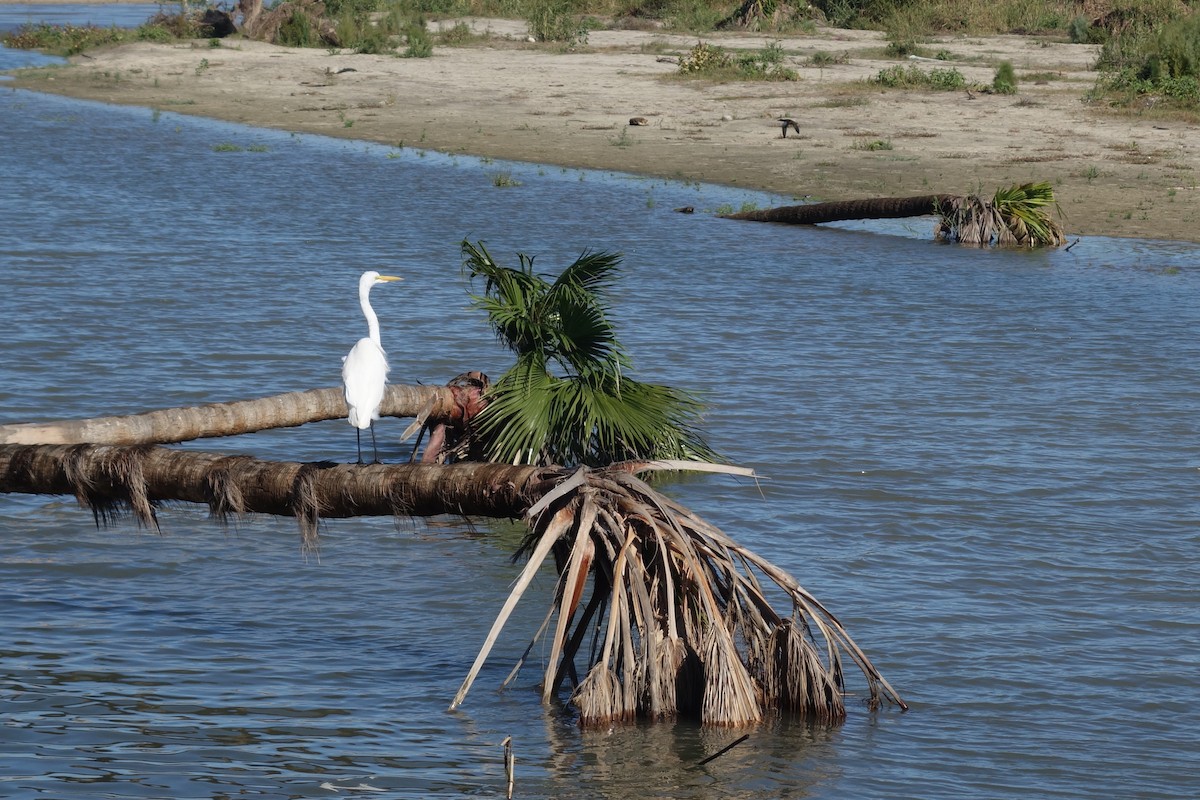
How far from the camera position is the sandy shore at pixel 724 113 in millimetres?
25719

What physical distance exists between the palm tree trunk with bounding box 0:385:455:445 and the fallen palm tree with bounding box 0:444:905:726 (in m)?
0.63

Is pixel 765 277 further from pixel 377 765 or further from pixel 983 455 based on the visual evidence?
pixel 377 765

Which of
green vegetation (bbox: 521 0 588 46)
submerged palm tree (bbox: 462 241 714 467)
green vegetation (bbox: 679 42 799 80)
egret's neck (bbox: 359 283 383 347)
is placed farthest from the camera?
green vegetation (bbox: 521 0 588 46)

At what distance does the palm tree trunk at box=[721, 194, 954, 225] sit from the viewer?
21.8 metres

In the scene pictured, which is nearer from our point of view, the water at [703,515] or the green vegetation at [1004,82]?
the water at [703,515]

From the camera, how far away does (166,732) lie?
24.9ft

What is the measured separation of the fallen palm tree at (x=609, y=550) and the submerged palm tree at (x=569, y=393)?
275 cm

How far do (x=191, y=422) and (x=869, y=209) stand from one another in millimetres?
14849

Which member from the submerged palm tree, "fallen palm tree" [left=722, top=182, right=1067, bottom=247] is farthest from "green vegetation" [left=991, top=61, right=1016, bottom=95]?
the submerged palm tree

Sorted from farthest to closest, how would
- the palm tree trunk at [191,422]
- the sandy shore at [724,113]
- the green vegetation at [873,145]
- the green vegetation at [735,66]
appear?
the green vegetation at [735,66] → the green vegetation at [873,145] → the sandy shore at [724,113] → the palm tree trunk at [191,422]

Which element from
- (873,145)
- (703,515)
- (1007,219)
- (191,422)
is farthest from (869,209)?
(191,422)

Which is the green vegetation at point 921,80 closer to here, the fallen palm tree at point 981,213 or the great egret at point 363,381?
the fallen palm tree at point 981,213

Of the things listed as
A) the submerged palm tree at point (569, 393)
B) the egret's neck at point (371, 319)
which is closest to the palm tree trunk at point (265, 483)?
the egret's neck at point (371, 319)

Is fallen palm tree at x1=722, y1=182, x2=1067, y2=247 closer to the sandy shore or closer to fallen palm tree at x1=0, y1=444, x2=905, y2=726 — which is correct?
the sandy shore
